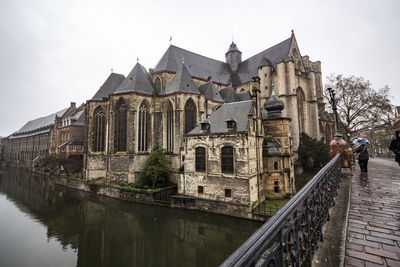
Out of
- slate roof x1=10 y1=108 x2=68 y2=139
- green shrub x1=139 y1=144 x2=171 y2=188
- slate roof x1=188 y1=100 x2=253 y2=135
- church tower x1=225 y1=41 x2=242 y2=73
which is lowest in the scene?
green shrub x1=139 y1=144 x2=171 y2=188

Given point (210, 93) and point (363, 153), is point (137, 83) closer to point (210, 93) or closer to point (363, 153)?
point (210, 93)

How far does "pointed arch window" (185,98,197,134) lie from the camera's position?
68.2 ft

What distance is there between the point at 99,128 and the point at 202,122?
14445 millimetres

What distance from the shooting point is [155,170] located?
57.5 ft

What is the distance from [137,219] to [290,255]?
45.4 feet

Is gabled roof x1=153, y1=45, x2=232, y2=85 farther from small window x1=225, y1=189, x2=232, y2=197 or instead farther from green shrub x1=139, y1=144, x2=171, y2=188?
small window x1=225, y1=189, x2=232, y2=197

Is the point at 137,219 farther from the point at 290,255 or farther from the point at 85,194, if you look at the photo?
the point at 290,255

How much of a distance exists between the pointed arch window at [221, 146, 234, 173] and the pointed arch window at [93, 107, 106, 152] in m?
15.6

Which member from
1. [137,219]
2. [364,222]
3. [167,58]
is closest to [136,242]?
[137,219]

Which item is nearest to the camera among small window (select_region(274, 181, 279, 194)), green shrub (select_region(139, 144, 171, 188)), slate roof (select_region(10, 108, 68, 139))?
small window (select_region(274, 181, 279, 194))

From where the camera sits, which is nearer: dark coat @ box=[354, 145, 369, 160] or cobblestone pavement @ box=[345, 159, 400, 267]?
cobblestone pavement @ box=[345, 159, 400, 267]

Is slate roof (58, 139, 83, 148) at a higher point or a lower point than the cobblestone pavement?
higher

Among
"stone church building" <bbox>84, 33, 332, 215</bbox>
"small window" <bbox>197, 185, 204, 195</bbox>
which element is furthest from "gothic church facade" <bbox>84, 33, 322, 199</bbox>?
"small window" <bbox>197, 185, 204, 195</bbox>

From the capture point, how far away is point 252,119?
47.8ft
